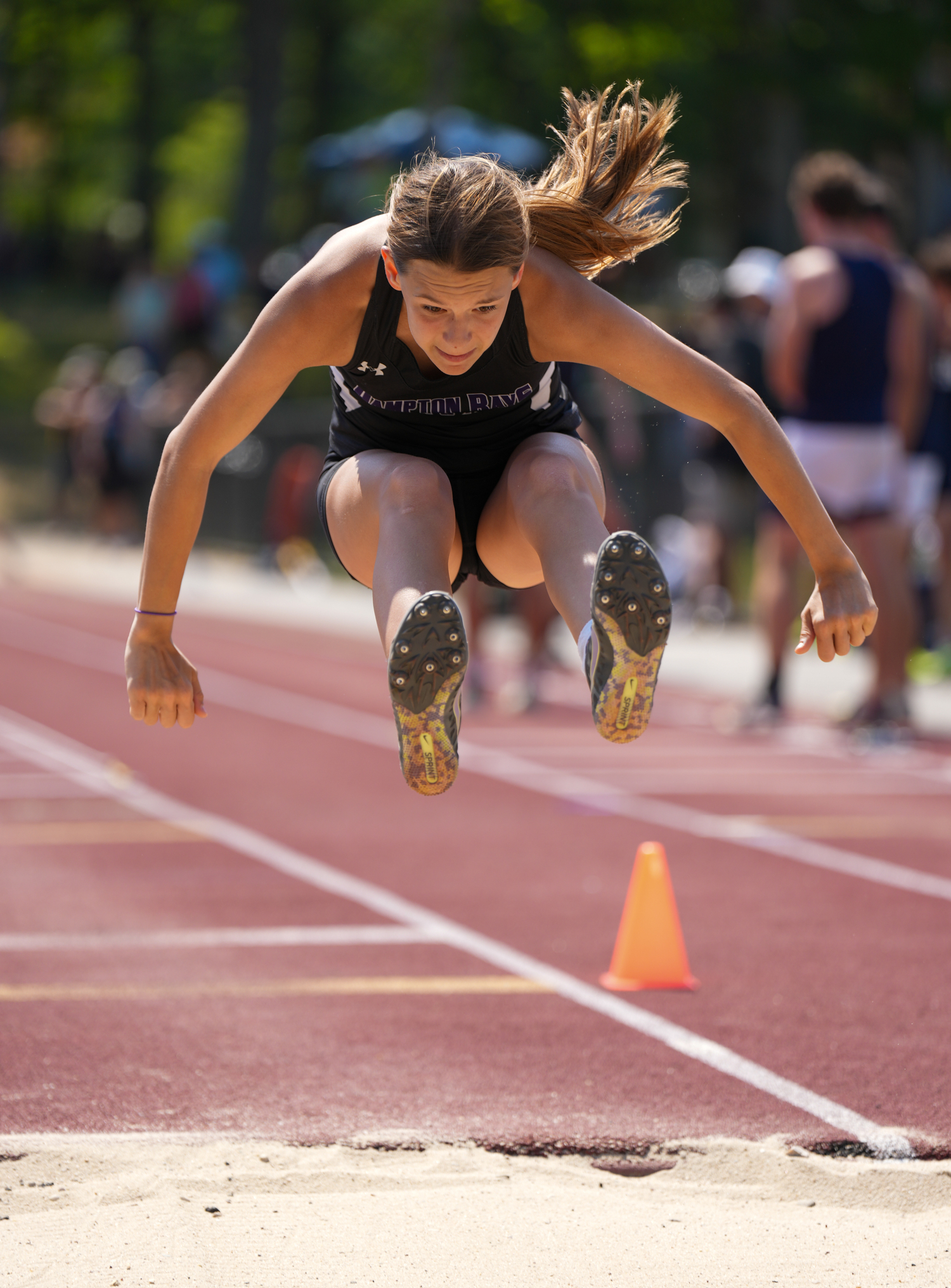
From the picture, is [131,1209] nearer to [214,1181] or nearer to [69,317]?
[214,1181]

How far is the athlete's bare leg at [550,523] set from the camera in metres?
4.09

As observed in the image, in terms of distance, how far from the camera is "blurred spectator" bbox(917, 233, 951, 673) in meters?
11.2

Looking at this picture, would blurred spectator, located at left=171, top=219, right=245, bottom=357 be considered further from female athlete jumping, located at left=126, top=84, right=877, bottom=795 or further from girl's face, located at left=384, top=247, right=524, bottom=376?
girl's face, located at left=384, top=247, right=524, bottom=376

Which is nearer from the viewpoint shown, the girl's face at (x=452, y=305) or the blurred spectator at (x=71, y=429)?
the girl's face at (x=452, y=305)

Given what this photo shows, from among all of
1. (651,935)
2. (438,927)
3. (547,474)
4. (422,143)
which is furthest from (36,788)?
(422,143)

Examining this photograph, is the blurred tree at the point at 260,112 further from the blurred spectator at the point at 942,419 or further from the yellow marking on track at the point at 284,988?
the yellow marking on track at the point at 284,988

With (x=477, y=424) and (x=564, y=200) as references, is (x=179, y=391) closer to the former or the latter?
(x=477, y=424)

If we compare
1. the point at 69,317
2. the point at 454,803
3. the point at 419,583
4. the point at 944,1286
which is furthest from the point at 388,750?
the point at 69,317

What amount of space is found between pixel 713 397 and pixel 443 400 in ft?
2.16

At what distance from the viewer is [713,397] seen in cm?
407

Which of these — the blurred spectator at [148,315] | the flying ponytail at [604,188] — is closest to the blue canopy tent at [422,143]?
the blurred spectator at [148,315]

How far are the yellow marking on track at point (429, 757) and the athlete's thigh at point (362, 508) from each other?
54 cm

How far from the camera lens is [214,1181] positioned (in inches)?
154

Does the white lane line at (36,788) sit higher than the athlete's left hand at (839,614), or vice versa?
the athlete's left hand at (839,614)
